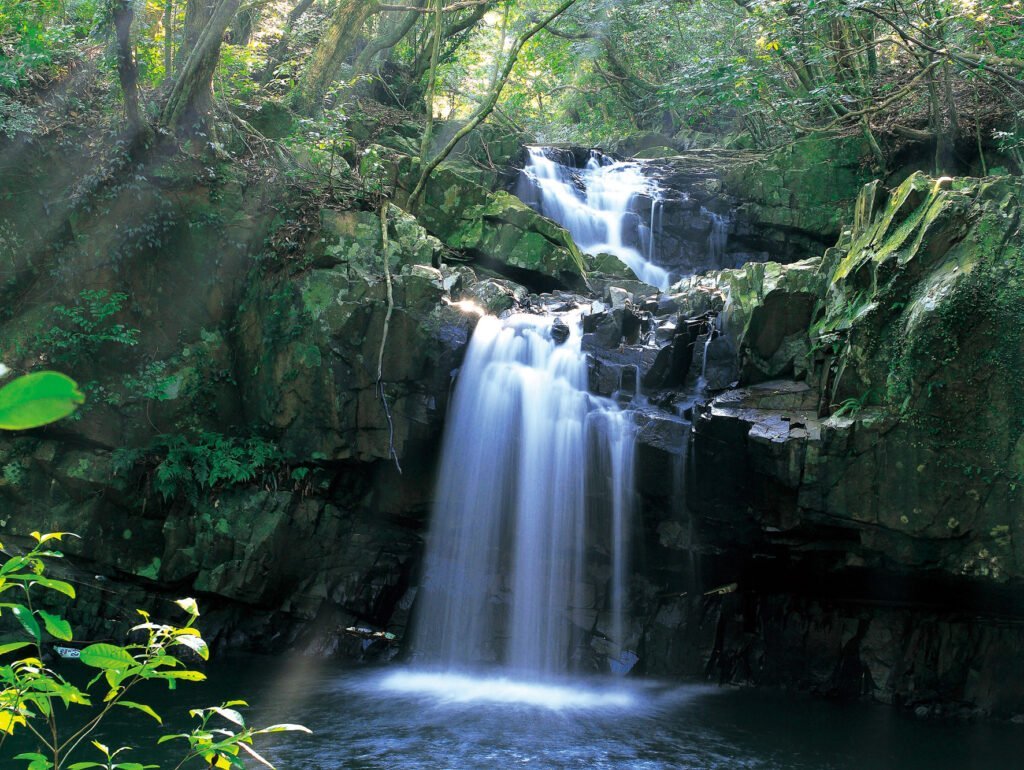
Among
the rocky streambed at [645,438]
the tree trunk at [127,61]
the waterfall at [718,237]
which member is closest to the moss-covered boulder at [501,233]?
the rocky streambed at [645,438]

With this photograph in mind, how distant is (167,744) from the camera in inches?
282

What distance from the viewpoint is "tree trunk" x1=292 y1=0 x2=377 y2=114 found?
13.1 meters

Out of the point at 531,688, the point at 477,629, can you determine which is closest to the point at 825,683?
the point at 531,688

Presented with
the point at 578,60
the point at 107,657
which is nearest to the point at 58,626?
the point at 107,657

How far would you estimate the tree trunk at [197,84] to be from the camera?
10.4 meters

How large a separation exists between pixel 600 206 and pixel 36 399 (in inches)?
600

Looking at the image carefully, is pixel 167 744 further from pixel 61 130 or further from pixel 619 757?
pixel 61 130

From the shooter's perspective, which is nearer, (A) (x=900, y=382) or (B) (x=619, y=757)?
(B) (x=619, y=757)

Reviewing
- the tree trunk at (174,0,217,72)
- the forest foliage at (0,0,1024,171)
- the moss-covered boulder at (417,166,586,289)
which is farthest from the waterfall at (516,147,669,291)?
the tree trunk at (174,0,217,72)

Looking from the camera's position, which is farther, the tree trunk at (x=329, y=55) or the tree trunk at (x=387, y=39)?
the tree trunk at (x=387, y=39)

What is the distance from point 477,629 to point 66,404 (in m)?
9.65

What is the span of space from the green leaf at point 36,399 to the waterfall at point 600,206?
535 inches

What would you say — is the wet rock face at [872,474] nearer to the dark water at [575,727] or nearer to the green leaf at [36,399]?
the dark water at [575,727]

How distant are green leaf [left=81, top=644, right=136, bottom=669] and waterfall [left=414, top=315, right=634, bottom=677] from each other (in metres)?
8.06
